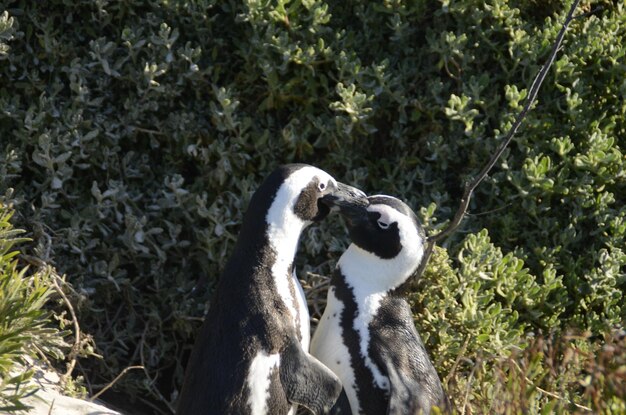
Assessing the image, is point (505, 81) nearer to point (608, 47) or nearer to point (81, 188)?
point (608, 47)

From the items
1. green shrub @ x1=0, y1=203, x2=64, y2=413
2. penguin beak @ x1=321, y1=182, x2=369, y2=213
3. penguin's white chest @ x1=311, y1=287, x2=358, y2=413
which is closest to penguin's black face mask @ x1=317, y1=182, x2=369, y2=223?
penguin beak @ x1=321, y1=182, x2=369, y2=213

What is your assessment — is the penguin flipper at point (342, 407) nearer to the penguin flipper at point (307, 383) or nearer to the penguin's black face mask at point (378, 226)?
the penguin flipper at point (307, 383)

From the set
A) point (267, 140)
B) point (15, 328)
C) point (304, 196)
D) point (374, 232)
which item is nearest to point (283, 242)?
point (304, 196)

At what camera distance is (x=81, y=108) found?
410 cm

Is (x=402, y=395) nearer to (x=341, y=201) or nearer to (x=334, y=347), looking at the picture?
(x=334, y=347)

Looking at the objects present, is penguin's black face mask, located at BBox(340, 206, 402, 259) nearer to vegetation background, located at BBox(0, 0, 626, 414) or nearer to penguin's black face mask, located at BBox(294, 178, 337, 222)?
penguin's black face mask, located at BBox(294, 178, 337, 222)

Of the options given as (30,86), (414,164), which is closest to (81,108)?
(30,86)

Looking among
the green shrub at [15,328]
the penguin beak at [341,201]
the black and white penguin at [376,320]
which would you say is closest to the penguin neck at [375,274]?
the black and white penguin at [376,320]

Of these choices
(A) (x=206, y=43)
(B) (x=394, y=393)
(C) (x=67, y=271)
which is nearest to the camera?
(B) (x=394, y=393)

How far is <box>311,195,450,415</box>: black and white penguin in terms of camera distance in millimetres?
3102

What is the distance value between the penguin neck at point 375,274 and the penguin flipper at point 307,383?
0.31 m

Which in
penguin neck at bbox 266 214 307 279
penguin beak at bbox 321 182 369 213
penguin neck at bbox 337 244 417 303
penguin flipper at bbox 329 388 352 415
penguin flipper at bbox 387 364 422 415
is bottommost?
penguin flipper at bbox 329 388 352 415

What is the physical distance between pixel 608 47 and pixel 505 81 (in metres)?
0.43

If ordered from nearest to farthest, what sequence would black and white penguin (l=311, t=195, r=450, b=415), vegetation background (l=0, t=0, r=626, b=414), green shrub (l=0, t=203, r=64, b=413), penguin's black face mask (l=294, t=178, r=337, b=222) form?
green shrub (l=0, t=203, r=64, b=413), black and white penguin (l=311, t=195, r=450, b=415), penguin's black face mask (l=294, t=178, r=337, b=222), vegetation background (l=0, t=0, r=626, b=414)
